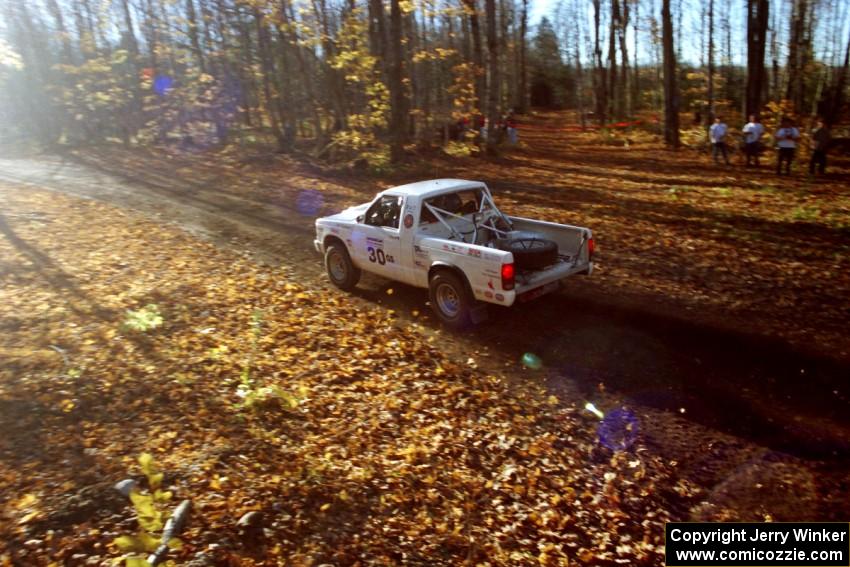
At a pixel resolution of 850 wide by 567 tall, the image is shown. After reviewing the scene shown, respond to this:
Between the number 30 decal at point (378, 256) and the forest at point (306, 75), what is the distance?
36.8 ft

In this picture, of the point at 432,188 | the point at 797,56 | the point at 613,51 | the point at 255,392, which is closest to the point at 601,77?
the point at 613,51

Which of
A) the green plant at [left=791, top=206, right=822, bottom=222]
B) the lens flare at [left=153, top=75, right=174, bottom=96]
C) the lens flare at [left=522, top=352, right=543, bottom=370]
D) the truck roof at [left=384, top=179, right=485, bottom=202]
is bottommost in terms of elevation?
the lens flare at [left=522, top=352, right=543, bottom=370]

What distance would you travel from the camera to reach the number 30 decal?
902 cm

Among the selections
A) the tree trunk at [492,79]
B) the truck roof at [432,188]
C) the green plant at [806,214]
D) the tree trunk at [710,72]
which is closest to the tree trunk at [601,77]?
the tree trunk at [710,72]

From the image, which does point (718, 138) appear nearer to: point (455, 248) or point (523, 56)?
point (455, 248)

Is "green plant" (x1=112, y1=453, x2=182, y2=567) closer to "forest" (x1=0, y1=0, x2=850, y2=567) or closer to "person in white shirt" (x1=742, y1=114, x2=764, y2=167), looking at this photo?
"forest" (x1=0, y1=0, x2=850, y2=567)

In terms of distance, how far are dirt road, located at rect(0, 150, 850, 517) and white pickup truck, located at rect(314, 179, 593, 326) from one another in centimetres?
65

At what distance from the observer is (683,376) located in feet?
21.8

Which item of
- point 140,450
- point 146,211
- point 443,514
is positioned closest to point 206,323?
point 140,450

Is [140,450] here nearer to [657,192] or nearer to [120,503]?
[120,503]

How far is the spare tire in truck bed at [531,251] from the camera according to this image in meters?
7.89

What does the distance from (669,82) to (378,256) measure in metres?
21.7

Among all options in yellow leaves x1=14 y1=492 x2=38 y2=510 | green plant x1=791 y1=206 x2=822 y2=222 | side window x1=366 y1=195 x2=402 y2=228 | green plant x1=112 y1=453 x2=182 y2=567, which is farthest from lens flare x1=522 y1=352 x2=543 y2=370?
green plant x1=791 y1=206 x2=822 y2=222

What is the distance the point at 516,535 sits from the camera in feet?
15.3
